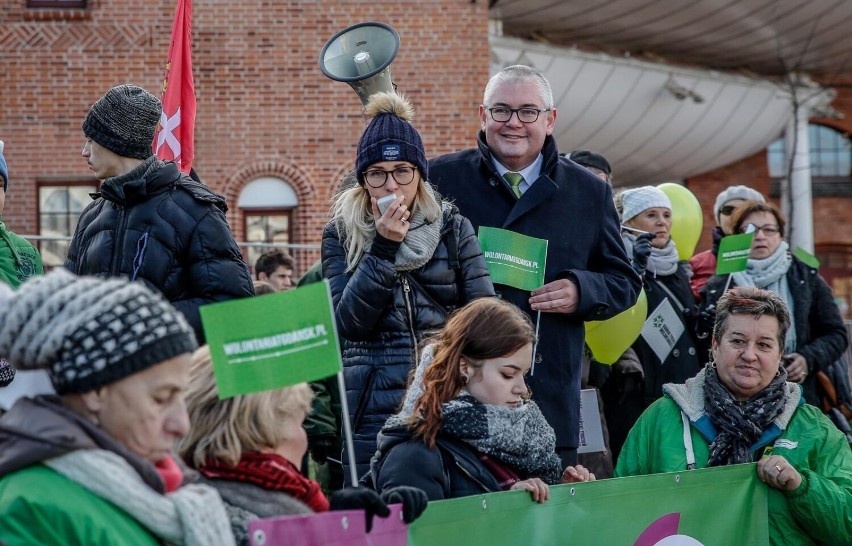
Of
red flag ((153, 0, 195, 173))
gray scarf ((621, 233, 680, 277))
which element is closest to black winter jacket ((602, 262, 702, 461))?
gray scarf ((621, 233, 680, 277))

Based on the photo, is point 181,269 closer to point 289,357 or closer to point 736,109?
point 289,357

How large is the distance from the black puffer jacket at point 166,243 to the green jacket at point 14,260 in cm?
72

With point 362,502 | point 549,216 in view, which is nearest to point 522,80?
point 549,216

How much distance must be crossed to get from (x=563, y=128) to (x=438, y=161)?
18396 millimetres

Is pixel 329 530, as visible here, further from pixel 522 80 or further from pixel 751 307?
pixel 522 80

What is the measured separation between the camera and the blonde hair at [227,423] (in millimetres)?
3451

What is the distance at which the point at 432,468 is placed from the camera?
4.31 m

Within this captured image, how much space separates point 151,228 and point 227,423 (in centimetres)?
177

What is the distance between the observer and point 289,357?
345 centimetres

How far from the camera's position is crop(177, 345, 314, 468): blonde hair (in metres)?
3.45

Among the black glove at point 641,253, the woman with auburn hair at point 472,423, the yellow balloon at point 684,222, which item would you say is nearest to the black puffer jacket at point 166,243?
the woman with auburn hair at point 472,423

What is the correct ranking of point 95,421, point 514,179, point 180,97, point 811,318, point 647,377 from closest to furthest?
point 95,421, point 514,179, point 647,377, point 811,318, point 180,97

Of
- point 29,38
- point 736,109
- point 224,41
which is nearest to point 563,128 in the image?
point 736,109

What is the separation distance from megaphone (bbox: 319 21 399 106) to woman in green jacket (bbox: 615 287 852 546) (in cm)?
206
